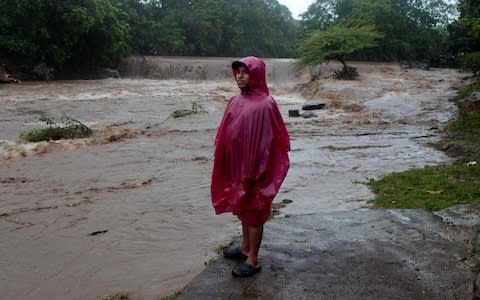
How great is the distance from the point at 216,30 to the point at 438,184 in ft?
123

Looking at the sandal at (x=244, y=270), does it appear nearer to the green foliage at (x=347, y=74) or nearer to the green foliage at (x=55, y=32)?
the green foliage at (x=347, y=74)

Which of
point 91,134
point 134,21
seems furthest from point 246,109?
point 134,21

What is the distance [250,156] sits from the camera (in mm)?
3191

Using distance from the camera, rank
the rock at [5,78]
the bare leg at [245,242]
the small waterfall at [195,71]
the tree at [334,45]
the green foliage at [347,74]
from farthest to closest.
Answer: the small waterfall at [195,71] < the tree at [334,45] < the green foliage at [347,74] < the rock at [5,78] < the bare leg at [245,242]

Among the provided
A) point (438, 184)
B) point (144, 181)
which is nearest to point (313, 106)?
point (144, 181)

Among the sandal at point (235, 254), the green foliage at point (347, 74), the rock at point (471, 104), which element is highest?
the green foliage at point (347, 74)

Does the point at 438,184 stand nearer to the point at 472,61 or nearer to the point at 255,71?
the point at 255,71

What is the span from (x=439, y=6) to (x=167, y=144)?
124 ft

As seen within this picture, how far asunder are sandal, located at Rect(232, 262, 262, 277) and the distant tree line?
231 inches

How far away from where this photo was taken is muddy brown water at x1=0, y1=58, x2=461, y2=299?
3.88m

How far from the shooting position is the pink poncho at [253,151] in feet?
10.4

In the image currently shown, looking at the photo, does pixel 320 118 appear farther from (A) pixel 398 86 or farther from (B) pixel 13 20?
(B) pixel 13 20

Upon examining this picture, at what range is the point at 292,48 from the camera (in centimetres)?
5159

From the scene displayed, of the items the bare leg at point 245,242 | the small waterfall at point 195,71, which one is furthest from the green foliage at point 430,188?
the small waterfall at point 195,71
